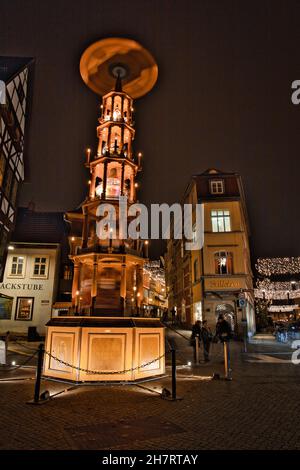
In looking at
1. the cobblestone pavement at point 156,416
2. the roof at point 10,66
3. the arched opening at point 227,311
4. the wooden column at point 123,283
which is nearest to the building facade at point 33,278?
the roof at point 10,66

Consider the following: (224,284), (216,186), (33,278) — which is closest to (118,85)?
(216,186)

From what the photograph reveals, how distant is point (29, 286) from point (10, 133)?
1292 centimetres

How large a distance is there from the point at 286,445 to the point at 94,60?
1746 cm

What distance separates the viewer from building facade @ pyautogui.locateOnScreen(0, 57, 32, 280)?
1947 centimetres

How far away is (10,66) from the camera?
19984 millimetres

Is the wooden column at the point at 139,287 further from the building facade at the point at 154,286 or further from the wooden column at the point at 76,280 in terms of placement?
the building facade at the point at 154,286

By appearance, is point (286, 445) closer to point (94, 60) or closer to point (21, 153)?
point (94, 60)

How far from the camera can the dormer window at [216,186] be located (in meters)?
30.9

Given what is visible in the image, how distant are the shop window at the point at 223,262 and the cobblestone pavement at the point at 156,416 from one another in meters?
18.9

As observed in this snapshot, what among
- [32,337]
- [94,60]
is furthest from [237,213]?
[32,337]

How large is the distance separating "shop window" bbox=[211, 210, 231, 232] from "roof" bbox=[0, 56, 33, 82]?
1982 centimetres

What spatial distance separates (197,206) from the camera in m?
30.8

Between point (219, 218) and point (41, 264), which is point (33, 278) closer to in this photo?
point (41, 264)

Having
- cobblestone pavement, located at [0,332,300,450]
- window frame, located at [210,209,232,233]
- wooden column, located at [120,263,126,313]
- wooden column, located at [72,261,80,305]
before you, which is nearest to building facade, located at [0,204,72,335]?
wooden column, located at [72,261,80,305]
